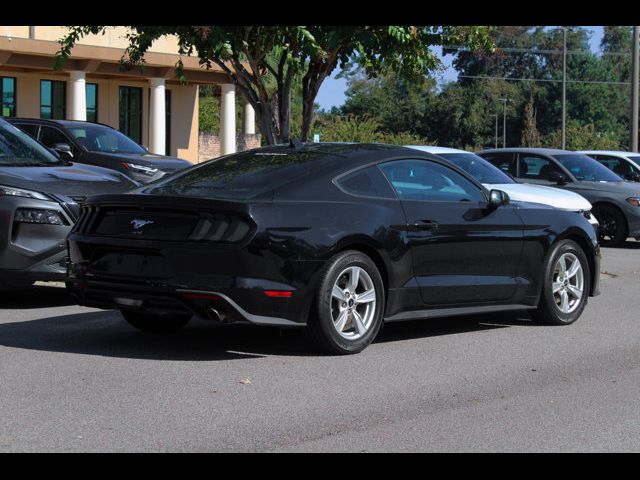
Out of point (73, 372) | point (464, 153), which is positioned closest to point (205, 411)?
point (73, 372)

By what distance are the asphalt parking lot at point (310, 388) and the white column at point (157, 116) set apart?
28.8m

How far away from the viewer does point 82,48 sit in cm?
3400

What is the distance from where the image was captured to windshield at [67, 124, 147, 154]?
17.8 meters

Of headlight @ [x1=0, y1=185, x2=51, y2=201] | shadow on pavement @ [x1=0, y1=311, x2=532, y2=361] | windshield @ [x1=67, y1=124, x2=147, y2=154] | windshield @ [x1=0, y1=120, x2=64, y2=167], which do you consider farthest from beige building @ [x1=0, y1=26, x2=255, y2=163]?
shadow on pavement @ [x1=0, y1=311, x2=532, y2=361]

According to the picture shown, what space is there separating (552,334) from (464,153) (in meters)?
6.35

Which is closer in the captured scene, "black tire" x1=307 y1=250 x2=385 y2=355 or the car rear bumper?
the car rear bumper

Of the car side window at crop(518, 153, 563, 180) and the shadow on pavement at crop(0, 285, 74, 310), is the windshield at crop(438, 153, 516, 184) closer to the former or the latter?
the car side window at crop(518, 153, 563, 180)

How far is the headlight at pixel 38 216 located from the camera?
31.0 feet

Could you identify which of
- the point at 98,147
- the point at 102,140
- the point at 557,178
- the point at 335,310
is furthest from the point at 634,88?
the point at 335,310

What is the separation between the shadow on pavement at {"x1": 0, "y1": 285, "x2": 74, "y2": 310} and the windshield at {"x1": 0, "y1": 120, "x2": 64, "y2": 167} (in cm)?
128

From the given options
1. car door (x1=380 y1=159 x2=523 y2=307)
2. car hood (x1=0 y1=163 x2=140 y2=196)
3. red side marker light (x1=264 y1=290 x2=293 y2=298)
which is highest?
car hood (x1=0 y1=163 x2=140 y2=196)

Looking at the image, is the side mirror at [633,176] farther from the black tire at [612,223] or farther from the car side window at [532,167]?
the car side window at [532,167]

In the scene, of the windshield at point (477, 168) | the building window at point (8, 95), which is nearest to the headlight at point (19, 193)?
the windshield at point (477, 168)

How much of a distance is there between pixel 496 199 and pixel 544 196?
4.98 meters
